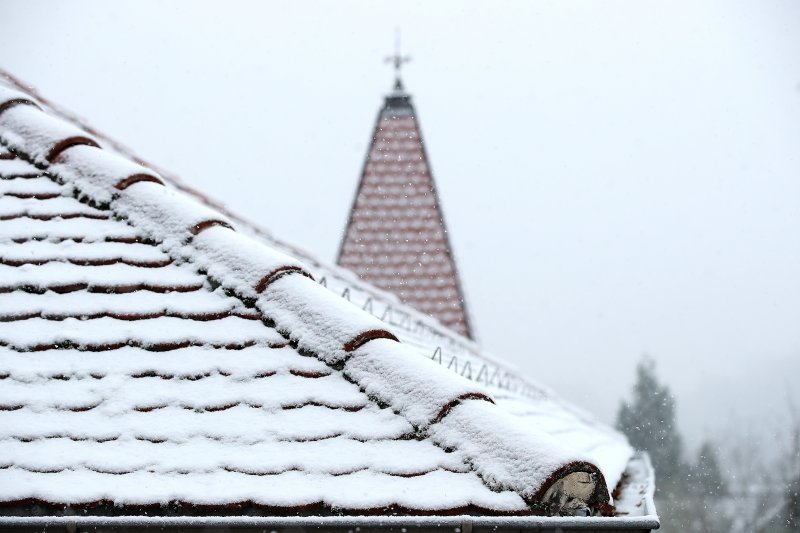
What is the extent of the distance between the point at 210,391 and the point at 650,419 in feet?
127

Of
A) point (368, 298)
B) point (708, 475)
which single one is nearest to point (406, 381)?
point (368, 298)

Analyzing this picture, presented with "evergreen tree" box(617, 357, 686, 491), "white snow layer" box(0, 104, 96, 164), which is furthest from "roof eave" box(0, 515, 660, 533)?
"evergreen tree" box(617, 357, 686, 491)

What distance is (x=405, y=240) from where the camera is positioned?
8.62 metres

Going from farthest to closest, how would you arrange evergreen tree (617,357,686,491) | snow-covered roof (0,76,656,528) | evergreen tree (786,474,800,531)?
evergreen tree (617,357,686,491) < evergreen tree (786,474,800,531) < snow-covered roof (0,76,656,528)

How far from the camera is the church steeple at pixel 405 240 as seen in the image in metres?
8.61

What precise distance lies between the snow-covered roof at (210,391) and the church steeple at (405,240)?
5182 mm

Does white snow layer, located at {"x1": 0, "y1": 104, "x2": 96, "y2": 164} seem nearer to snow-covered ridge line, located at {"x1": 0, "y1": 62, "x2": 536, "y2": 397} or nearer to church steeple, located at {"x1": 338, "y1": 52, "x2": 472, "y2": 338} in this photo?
snow-covered ridge line, located at {"x1": 0, "y1": 62, "x2": 536, "y2": 397}

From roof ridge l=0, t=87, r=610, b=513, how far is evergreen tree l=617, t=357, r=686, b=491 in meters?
37.1

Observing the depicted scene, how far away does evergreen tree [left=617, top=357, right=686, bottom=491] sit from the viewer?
3716 cm

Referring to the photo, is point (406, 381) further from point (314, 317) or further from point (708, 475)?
point (708, 475)

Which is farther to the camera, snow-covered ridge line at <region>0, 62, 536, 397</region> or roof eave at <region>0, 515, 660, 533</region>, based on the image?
snow-covered ridge line at <region>0, 62, 536, 397</region>

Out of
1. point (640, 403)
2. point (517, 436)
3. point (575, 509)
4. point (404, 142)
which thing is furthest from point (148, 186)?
point (640, 403)

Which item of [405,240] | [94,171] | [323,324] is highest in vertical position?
[405,240]

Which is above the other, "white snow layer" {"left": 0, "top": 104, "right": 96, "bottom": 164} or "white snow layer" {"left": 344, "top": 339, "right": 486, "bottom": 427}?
"white snow layer" {"left": 0, "top": 104, "right": 96, "bottom": 164}
